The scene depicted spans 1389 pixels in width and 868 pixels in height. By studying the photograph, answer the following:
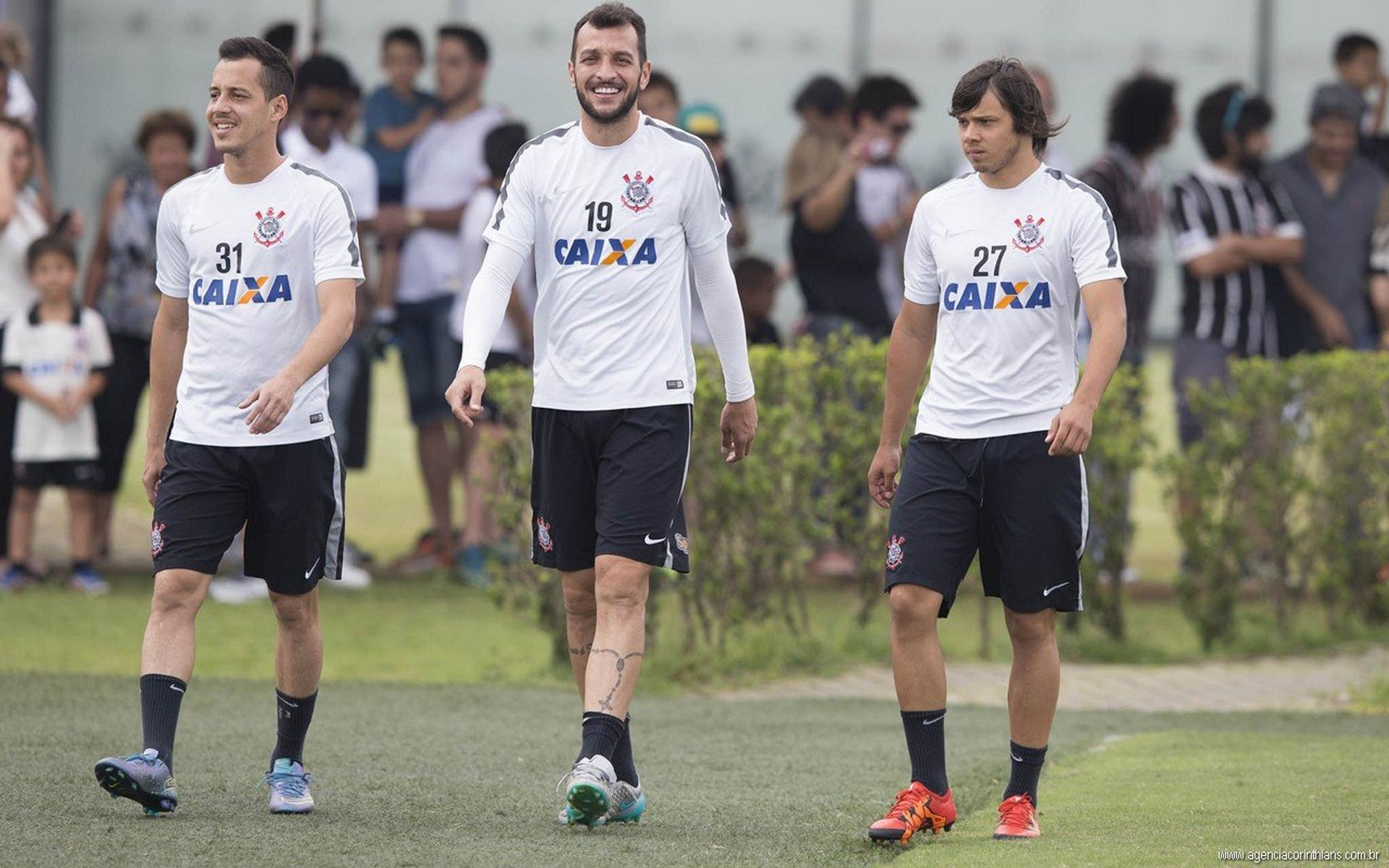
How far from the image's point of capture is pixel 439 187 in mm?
12445

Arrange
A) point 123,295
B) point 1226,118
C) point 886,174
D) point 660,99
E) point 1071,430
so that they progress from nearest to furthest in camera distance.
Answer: point 1071,430 → point 123,295 → point 660,99 → point 1226,118 → point 886,174

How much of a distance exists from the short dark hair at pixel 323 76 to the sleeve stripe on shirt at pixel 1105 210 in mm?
6456

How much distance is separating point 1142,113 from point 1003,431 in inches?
260

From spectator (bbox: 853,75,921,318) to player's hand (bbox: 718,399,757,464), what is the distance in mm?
6390

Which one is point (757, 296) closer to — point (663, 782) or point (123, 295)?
point (123, 295)

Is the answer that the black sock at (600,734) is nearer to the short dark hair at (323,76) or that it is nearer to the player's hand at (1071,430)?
the player's hand at (1071,430)

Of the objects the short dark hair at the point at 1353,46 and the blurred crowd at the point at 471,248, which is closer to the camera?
the blurred crowd at the point at 471,248

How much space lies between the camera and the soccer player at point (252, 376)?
606 cm

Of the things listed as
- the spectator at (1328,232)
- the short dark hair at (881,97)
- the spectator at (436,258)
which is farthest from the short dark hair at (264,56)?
the spectator at (1328,232)

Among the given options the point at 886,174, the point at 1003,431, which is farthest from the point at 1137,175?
the point at 1003,431

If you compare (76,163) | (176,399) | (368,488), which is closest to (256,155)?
(176,399)

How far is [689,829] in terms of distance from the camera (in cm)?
597

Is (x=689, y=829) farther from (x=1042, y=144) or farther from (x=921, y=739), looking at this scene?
(x=1042, y=144)

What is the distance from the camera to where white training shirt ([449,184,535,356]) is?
11516 millimetres
